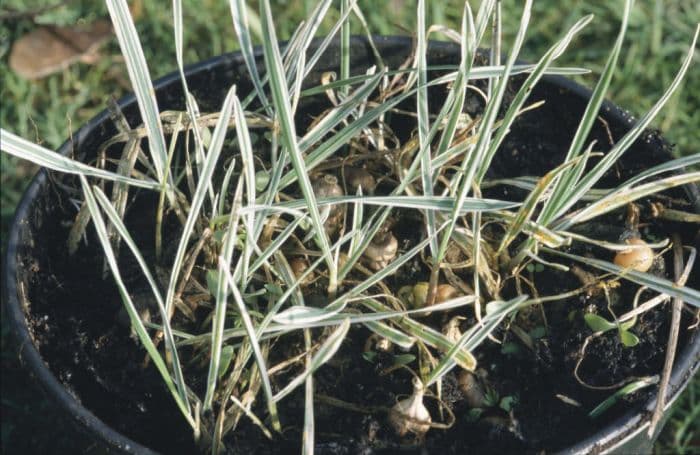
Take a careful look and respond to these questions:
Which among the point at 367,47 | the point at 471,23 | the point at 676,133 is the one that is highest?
the point at 471,23

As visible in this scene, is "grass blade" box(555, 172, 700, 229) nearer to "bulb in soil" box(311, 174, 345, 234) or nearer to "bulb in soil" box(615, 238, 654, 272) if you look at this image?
"bulb in soil" box(615, 238, 654, 272)

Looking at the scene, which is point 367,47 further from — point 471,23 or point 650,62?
point 650,62

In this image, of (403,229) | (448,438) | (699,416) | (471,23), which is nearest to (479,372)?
(448,438)

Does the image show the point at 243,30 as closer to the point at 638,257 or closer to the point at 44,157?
the point at 44,157

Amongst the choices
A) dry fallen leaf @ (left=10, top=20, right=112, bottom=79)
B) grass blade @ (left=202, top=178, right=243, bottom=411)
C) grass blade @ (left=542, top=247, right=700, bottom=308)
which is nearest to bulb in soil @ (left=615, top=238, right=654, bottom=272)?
grass blade @ (left=542, top=247, right=700, bottom=308)

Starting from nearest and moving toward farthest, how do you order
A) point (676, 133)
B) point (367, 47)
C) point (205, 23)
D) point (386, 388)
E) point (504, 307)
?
A: point (504, 307) < point (386, 388) < point (367, 47) < point (676, 133) < point (205, 23)
